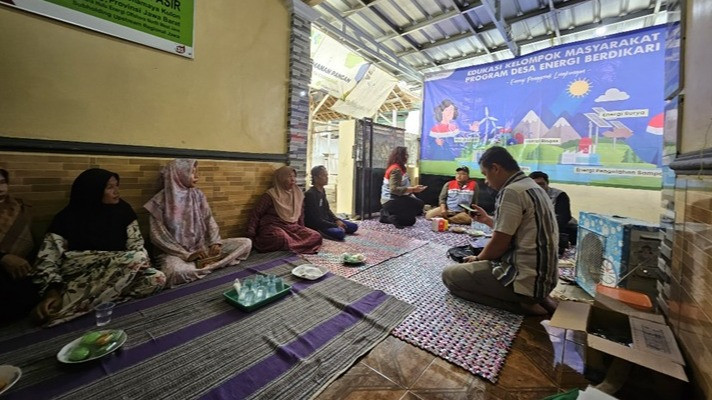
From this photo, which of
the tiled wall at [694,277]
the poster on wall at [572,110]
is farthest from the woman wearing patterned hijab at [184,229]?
the poster on wall at [572,110]

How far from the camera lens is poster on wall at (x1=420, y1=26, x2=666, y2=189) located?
3955mm

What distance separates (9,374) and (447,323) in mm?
2251

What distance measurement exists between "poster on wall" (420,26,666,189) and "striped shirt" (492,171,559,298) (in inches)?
127

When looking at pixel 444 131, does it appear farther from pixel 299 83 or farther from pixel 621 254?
pixel 621 254

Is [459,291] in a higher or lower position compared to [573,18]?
lower

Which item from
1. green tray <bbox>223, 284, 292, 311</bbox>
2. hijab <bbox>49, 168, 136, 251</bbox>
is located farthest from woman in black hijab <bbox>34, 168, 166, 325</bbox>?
green tray <bbox>223, 284, 292, 311</bbox>

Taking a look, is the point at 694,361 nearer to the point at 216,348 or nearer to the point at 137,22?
the point at 216,348

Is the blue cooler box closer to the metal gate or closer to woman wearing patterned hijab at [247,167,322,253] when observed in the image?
woman wearing patterned hijab at [247,167,322,253]

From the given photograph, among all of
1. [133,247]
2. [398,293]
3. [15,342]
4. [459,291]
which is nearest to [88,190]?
[133,247]

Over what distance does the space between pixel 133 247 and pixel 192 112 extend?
146 centimetres

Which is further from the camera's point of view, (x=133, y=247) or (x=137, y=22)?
(x=137, y=22)

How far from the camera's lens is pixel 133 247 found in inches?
84.6

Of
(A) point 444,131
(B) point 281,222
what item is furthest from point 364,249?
(A) point 444,131

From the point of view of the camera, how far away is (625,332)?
1.56 meters
